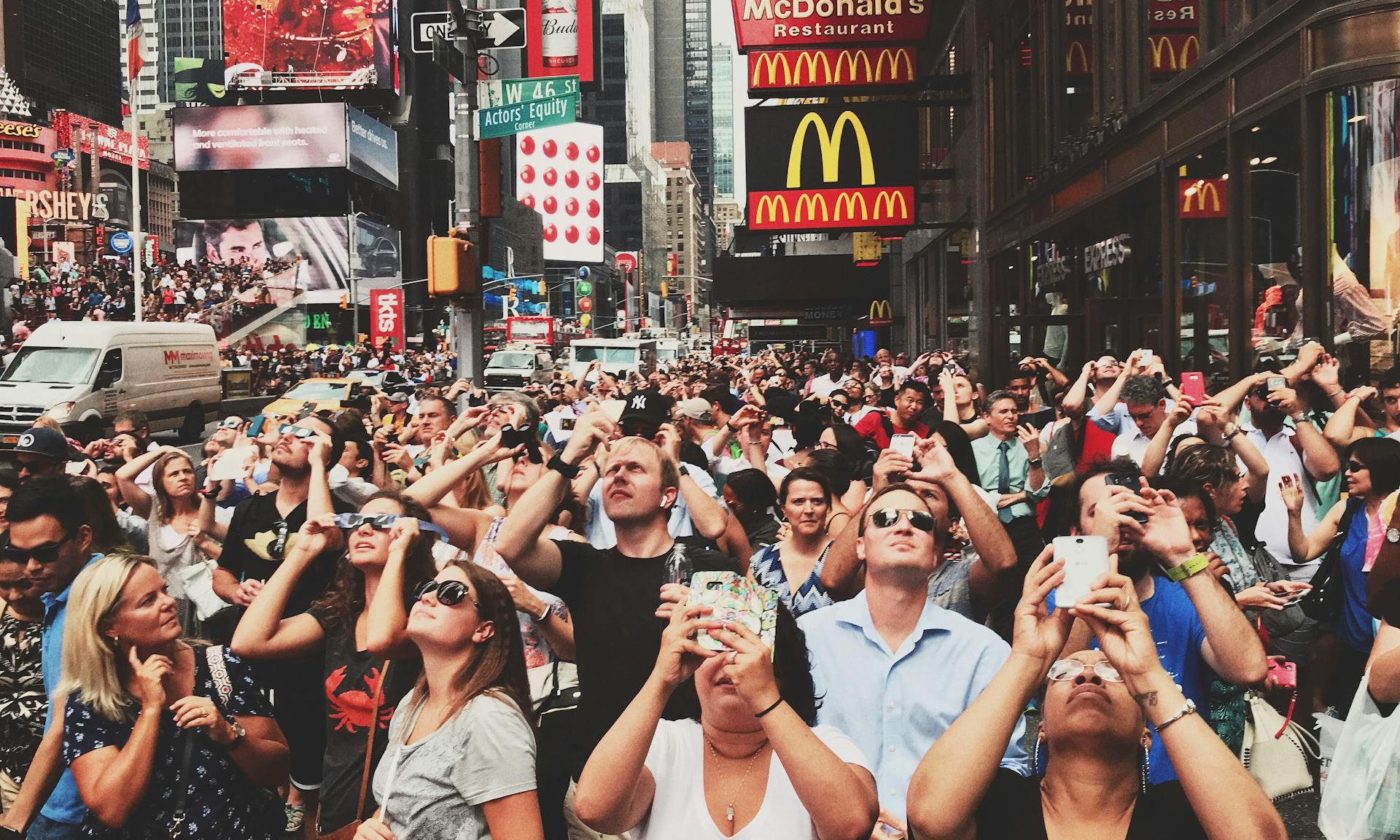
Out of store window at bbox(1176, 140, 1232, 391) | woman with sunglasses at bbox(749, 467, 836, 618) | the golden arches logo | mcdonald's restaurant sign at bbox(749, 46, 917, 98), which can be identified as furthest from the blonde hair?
mcdonald's restaurant sign at bbox(749, 46, 917, 98)

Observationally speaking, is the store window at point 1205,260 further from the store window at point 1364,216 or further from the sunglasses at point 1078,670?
the sunglasses at point 1078,670

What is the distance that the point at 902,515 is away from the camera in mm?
4023

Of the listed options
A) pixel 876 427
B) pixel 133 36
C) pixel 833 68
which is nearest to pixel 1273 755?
pixel 876 427

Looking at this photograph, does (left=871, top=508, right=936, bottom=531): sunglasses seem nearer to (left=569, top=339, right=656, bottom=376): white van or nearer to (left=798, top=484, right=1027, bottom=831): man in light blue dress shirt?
(left=798, top=484, right=1027, bottom=831): man in light blue dress shirt

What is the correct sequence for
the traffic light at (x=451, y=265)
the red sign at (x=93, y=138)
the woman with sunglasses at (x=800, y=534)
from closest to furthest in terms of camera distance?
the woman with sunglasses at (x=800, y=534) < the traffic light at (x=451, y=265) < the red sign at (x=93, y=138)

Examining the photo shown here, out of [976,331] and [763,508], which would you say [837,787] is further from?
[976,331]

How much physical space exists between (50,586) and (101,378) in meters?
24.4

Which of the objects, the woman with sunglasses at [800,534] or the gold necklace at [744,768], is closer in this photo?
the gold necklace at [744,768]

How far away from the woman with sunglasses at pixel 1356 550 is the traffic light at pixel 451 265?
8.08m

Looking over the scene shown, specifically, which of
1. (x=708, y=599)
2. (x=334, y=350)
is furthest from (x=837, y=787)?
(x=334, y=350)

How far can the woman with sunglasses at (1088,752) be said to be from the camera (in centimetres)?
280

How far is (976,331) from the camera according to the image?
22906mm

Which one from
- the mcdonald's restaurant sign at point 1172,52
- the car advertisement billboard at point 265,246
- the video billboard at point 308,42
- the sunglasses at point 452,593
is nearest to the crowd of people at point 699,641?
the sunglasses at point 452,593

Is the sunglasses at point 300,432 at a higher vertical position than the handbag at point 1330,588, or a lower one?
higher
